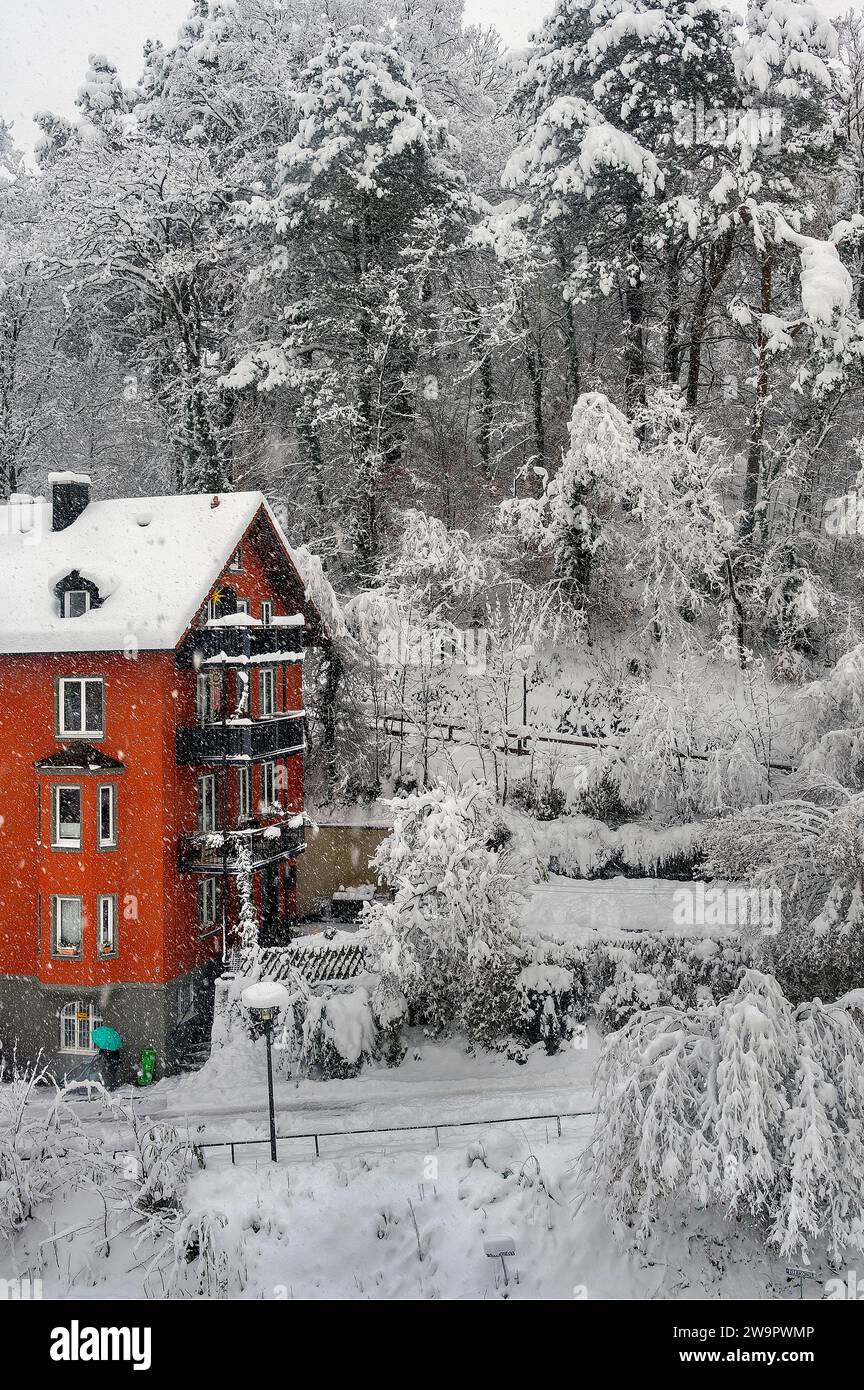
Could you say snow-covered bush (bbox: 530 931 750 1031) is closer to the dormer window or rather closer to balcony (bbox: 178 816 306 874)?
balcony (bbox: 178 816 306 874)

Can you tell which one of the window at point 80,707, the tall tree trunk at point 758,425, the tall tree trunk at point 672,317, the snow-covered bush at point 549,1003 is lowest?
the snow-covered bush at point 549,1003

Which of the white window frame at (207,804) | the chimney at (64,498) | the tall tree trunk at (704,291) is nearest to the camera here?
the white window frame at (207,804)

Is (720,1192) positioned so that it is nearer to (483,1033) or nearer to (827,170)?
(483,1033)

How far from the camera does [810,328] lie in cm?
2558

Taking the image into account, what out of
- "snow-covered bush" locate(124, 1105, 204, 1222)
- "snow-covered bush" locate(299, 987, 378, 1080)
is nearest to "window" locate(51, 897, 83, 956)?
"snow-covered bush" locate(299, 987, 378, 1080)

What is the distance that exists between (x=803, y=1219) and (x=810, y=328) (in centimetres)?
2089

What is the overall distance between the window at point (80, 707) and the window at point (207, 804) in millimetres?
2692

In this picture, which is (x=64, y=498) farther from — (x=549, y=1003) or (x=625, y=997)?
(x=625, y=997)

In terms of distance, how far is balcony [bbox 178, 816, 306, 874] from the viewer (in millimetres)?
21844

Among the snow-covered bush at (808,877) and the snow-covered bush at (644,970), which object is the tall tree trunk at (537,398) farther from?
the snow-covered bush at (644,970)

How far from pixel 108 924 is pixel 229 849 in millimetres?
2948

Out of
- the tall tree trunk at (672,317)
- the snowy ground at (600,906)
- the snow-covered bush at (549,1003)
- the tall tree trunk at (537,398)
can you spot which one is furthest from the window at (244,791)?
the tall tree trunk at (672,317)

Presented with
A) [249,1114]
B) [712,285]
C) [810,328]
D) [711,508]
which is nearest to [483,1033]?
[249,1114]

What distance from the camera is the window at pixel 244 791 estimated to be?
80.3 ft
